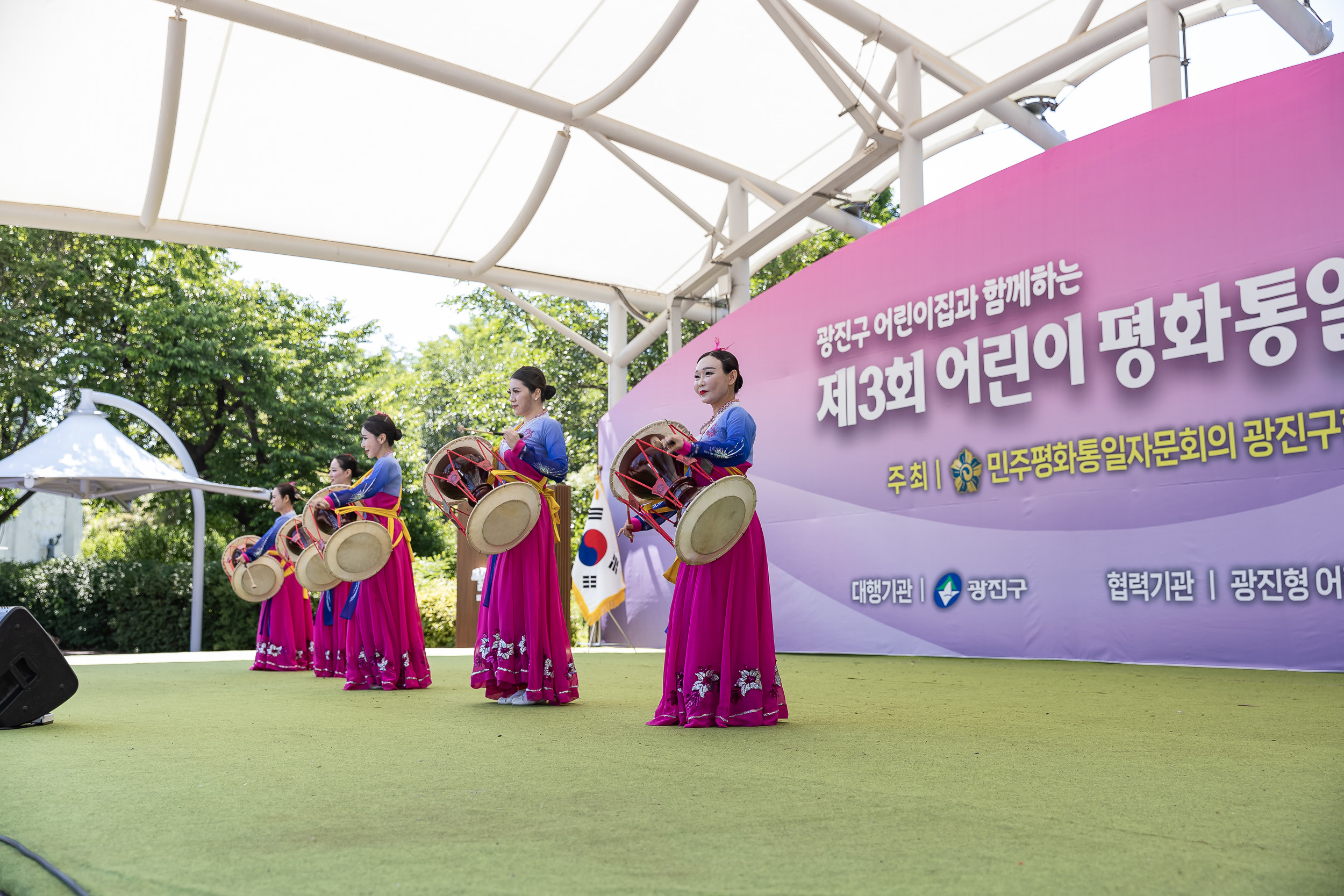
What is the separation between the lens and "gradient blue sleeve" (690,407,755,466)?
350 centimetres

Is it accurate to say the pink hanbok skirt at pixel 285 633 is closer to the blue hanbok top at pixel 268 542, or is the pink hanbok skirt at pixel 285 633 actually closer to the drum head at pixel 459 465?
the blue hanbok top at pixel 268 542

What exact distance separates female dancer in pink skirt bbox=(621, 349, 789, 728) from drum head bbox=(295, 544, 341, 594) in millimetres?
2859

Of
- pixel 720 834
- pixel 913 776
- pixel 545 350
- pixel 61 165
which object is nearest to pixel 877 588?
pixel 913 776

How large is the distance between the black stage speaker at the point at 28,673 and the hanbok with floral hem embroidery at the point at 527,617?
1.50m

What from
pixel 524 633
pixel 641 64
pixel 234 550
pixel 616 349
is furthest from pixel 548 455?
pixel 616 349

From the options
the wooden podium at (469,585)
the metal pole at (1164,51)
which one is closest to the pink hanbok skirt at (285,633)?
the wooden podium at (469,585)

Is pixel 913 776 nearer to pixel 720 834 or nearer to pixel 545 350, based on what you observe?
pixel 720 834

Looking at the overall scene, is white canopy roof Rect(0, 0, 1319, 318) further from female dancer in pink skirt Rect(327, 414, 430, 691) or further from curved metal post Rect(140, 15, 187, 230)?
female dancer in pink skirt Rect(327, 414, 430, 691)

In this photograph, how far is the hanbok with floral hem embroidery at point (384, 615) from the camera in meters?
5.21

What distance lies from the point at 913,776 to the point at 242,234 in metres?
9.58

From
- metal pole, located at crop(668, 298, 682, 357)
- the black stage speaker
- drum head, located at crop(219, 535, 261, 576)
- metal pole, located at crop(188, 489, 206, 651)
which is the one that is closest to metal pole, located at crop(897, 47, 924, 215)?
metal pole, located at crop(668, 298, 682, 357)

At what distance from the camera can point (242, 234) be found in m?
10.0

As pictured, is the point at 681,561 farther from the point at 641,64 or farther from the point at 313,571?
the point at 641,64

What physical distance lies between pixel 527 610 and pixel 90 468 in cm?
787
